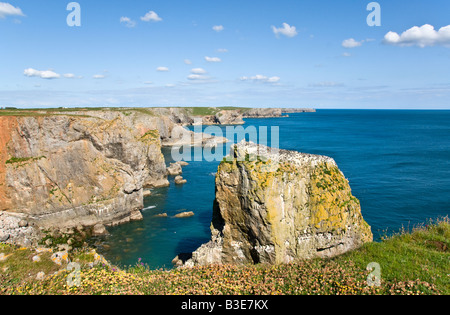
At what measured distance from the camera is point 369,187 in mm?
51750

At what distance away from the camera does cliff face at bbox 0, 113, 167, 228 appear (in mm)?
36219

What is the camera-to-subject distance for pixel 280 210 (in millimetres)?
18047

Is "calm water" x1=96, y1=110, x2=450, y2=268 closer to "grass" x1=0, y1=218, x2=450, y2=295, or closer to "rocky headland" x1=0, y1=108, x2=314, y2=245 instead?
"rocky headland" x1=0, y1=108, x2=314, y2=245

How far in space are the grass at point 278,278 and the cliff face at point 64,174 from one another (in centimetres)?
2170

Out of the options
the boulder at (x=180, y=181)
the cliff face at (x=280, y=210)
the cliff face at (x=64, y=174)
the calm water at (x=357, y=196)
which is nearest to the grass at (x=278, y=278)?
the cliff face at (x=280, y=210)

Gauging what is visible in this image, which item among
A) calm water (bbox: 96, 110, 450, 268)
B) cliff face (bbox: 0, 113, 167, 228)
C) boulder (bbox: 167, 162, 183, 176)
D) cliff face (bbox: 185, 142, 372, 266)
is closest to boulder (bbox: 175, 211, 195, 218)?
calm water (bbox: 96, 110, 450, 268)

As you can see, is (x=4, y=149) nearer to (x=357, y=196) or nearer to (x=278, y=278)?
(x=278, y=278)

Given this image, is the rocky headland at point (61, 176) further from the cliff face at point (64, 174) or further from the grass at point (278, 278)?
the grass at point (278, 278)

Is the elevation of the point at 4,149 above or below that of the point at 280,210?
above

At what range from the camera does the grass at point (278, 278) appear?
12.8 meters

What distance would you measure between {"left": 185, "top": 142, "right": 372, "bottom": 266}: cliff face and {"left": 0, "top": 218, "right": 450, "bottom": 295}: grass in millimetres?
1394

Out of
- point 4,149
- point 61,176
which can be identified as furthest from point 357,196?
point 4,149

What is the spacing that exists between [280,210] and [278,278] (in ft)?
15.1
